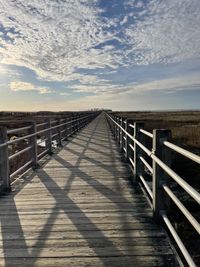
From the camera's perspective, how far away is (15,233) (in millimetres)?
4195

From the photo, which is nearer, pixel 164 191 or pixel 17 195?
pixel 164 191

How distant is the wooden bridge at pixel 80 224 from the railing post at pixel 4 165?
20cm

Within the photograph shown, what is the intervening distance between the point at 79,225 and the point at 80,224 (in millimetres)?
37

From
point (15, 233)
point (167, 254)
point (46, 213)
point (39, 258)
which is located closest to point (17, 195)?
point (46, 213)

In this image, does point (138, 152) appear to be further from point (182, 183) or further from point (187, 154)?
point (187, 154)

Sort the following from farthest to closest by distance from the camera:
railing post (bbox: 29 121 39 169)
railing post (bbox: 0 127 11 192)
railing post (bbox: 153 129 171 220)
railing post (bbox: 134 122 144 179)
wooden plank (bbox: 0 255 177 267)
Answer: railing post (bbox: 29 121 39 169)
railing post (bbox: 134 122 144 179)
railing post (bbox: 0 127 11 192)
railing post (bbox: 153 129 171 220)
wooden plank (bbox: 0 255 177 267)

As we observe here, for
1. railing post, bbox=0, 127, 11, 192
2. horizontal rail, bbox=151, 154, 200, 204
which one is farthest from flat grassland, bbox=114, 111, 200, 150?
horizontal rail, bbox=151, 154, 200, 204

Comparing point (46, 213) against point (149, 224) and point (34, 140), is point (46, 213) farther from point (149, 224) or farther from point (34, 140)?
point (34, 140)

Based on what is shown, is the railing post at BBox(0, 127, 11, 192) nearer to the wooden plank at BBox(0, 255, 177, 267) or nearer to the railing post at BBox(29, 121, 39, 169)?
the railing post at BBox(29, 121, 39, 169)

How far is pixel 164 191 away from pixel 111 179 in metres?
3.05

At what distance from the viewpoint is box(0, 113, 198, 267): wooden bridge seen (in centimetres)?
352

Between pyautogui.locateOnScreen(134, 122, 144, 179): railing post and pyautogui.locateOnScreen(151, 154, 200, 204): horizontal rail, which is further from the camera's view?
pyautogui.locateOnScreen(134, 122, 144, 179): railing post

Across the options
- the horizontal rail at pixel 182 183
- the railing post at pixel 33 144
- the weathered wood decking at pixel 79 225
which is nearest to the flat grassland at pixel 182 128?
the railing post at pixel 33 144

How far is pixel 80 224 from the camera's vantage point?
4.47 metres
